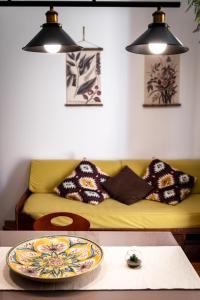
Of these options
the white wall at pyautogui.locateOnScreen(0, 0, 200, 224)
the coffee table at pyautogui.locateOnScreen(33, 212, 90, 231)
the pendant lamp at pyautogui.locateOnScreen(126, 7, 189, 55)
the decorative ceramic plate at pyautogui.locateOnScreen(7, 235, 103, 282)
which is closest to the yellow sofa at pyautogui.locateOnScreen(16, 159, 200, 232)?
the white wall at pyautogui.locateOnScreen(0, 0, 200, 224)

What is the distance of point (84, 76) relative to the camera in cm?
388

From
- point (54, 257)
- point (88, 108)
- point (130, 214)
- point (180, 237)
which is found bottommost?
point (180, 237)

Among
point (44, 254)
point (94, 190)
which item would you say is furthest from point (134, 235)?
point (94, 190)

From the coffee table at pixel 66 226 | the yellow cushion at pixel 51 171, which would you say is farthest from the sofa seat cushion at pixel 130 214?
the coffee table at pixel 66 226

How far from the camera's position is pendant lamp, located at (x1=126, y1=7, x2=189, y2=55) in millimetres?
1797

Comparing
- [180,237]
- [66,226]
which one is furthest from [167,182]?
[66,226]

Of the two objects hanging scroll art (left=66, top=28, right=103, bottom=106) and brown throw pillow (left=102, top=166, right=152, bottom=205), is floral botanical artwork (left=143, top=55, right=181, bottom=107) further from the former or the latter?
brown throw pillow (left=102, top=166, right=152, bottom=205)

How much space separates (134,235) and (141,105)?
2.17m

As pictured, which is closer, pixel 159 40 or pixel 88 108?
pixel 159 40

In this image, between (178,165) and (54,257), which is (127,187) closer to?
(178,165)

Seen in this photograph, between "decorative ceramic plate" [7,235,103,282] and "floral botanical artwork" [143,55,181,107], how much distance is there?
2389mm

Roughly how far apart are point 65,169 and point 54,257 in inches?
87.8

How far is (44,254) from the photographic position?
173 centimetres

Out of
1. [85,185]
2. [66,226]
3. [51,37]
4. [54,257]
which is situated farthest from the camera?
[85,185]
